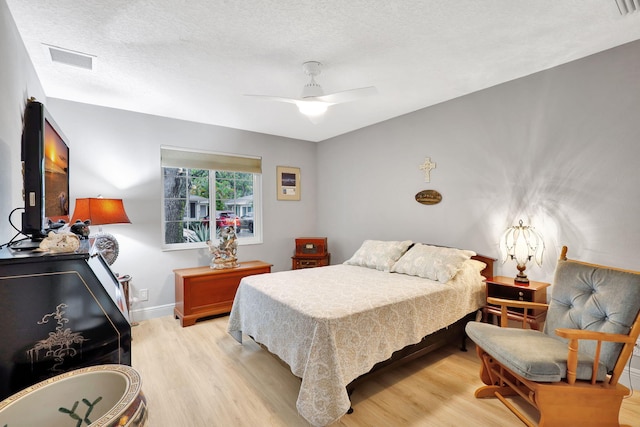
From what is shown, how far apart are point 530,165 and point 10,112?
3.73m

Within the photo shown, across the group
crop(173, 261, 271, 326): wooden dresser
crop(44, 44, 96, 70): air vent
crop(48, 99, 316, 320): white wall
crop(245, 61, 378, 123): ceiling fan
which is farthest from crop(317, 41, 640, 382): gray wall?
crop(44, 44, 96, 70): air vent

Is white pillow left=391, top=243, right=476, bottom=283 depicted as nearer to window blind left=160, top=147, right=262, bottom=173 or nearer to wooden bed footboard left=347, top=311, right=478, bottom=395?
wooden bed footboard left=347, top=311, right=478, bottom=395

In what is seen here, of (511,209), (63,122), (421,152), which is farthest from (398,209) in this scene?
(63,122)

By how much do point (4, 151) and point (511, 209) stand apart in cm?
362

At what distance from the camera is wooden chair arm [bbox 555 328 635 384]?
161 centimetres

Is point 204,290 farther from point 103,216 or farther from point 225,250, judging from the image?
point 103,216

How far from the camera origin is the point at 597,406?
167cm

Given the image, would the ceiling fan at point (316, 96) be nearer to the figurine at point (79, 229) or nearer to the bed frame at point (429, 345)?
the figurine at point (79, 229)

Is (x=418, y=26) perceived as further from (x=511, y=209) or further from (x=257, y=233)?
(x=257, y=233)

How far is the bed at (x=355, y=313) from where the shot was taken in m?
1.81

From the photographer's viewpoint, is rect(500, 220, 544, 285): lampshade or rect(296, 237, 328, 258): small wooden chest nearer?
rect(500, 220, 544, 285): lampshade

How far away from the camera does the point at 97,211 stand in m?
2.90

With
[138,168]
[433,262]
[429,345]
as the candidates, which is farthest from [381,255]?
[138,168]

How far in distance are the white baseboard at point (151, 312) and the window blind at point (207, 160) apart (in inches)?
68.6
